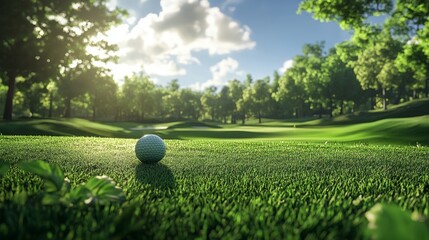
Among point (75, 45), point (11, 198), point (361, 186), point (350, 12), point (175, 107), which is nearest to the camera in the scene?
point (11, 198)

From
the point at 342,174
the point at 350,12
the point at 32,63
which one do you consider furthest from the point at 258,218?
the point at 32,63

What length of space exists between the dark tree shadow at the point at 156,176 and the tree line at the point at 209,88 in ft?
52.2

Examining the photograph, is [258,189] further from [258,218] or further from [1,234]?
[1,234]

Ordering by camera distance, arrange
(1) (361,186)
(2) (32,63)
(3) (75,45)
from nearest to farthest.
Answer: (1) (361,186) → (2) (32,63) → (3) (75,45)

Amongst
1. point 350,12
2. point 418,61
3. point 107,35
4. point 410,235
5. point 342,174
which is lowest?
point 342,174

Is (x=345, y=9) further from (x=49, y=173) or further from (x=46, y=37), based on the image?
(x=46, y=37)

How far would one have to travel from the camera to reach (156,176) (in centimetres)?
497

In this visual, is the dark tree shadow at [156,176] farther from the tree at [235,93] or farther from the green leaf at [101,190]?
the tree at [235,93]

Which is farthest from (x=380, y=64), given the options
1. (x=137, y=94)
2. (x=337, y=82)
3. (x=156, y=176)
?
(x=156, y=176)

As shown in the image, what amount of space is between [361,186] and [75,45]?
1170 inches

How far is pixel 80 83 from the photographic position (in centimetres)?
5147

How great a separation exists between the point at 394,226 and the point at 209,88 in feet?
373

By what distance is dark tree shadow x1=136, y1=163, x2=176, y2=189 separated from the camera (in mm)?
4297

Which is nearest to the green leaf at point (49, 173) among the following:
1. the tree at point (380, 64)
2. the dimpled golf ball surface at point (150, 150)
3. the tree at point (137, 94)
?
the dimpled golf ball surface at point (150, 150)
